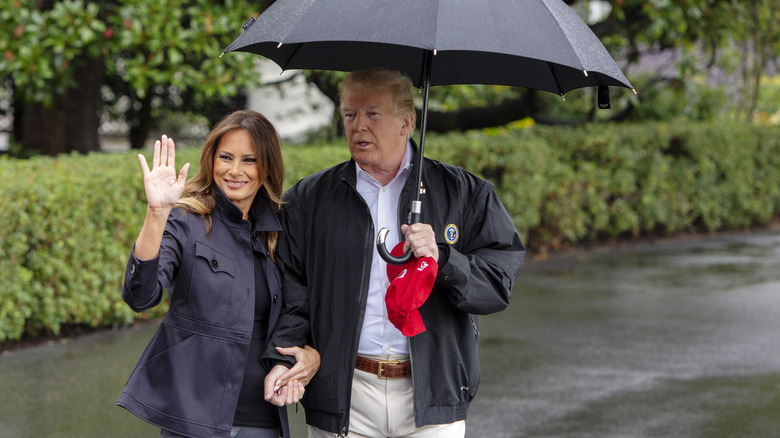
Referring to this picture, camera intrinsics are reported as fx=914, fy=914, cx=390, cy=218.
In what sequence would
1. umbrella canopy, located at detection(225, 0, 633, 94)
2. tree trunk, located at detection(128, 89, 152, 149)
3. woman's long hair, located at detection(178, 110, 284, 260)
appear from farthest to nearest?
tree trunk, located at detection(128, 89, 152, 149) → woman's long hair, located at detection(178, 110, 284, 260) → umbrella canopy, located at detection(225, 0, 633, 94)

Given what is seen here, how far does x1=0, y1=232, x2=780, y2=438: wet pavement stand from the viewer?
16.8ft

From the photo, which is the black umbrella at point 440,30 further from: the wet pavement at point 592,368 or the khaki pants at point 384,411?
the wet pavement at point 592,368

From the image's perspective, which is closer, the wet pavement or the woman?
the woman

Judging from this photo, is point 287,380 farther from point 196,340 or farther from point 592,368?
point 592,368

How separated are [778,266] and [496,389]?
566 centimetres

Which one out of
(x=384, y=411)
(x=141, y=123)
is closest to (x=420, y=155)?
(x=384, y=411)

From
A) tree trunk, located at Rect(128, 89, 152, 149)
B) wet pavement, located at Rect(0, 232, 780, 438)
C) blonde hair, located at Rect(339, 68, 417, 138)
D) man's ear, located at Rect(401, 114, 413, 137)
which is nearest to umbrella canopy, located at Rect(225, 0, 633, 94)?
blonde hair, located at Rect(339, 68, 417, 138)

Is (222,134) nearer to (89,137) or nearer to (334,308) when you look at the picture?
(334,308)

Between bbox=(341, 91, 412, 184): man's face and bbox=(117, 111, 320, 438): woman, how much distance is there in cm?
32

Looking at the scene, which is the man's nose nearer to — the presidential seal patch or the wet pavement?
the presidential seal patch

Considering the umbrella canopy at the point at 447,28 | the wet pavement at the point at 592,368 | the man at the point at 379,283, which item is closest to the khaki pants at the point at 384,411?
the man at the point at 379,283

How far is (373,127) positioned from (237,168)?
477 millimetres

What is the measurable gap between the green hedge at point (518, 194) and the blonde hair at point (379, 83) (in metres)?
3.77

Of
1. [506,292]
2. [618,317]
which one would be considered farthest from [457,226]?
[618,317]
